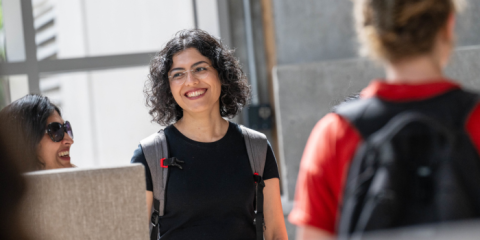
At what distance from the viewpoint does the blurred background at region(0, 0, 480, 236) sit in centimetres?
385

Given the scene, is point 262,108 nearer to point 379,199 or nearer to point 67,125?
point 67,125

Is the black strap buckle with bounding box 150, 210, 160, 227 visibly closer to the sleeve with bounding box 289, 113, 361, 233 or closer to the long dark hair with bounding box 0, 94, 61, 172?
the long dark hair with bounding box 0, 94, 61, 172

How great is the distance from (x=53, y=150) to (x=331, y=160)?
152 centimetres

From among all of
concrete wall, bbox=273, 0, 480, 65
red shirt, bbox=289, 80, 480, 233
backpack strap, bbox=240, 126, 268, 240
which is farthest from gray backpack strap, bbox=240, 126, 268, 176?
concrete wall, bbox=273, 0, 480, 65

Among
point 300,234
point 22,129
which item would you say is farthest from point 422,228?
point 22,129

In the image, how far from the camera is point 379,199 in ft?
2.87

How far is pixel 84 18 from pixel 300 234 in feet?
15.0

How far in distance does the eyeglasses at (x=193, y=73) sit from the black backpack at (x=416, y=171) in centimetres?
151

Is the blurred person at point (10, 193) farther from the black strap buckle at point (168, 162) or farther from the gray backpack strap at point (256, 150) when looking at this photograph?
the gray backpack strap at point (256, 150)

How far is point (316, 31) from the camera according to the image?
3979 mm

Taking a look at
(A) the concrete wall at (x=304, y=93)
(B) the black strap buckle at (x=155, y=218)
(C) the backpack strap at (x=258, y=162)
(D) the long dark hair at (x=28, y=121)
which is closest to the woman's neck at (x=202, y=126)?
(C) the backpack strap at (x=258, y=162)

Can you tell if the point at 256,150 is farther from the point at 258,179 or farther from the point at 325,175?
the point at 325,175

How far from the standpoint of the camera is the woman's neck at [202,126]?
7.32ft

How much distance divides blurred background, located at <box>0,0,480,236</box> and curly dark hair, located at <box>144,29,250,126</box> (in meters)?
1.20
